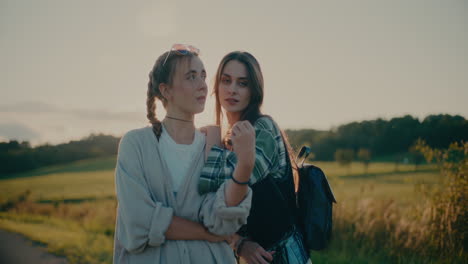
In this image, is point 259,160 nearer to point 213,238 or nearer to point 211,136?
point 211,136

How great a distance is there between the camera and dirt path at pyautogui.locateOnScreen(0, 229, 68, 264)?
662 centimetres

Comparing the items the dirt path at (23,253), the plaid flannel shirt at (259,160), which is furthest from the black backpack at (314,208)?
the dirt path at (23,253)

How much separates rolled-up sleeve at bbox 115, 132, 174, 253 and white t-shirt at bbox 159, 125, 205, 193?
213 millimetres

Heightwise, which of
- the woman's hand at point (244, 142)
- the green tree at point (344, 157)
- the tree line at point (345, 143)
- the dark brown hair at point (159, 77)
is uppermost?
the dark brown hair at point (159, 77)

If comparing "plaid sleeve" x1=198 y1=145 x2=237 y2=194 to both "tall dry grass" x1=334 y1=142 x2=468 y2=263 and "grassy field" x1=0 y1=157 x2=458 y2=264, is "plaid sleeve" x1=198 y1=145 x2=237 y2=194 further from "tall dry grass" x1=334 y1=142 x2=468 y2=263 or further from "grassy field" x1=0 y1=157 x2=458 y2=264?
"tall dry grass" x1=334 y1=142 x2=468 y2=263

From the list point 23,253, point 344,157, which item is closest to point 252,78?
point 23,253

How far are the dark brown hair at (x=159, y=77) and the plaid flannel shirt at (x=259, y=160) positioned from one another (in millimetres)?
455

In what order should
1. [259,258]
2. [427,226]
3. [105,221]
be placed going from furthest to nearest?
[105,221] → [427,226] → [259,258]

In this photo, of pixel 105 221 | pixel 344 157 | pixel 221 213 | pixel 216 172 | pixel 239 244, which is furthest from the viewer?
pixel 344 157

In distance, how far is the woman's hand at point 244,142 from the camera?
72.0 inches

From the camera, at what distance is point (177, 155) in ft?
7.56

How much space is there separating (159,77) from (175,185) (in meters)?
0.78

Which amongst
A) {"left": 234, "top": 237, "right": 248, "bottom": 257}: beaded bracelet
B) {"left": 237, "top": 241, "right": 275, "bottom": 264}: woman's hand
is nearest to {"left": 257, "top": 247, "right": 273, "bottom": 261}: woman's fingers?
{"left": 237, "top": 241, "right": 275, "bottom": 264}: woman's hand

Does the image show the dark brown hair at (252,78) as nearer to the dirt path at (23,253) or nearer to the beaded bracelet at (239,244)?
the beaded bracelet at (239,244)
